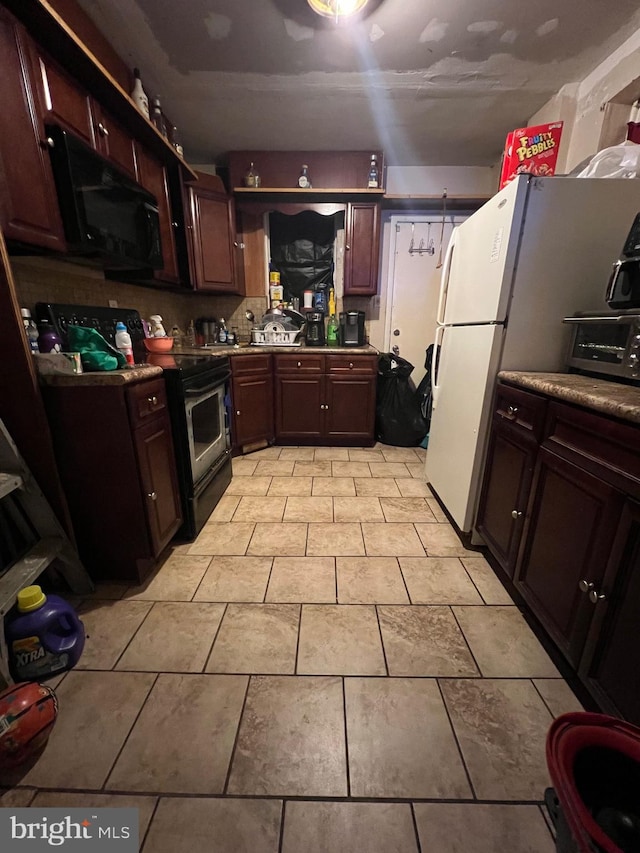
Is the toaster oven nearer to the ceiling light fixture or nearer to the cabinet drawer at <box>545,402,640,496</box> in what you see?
the cabinet drawer at <box>545,402,640,496</box>

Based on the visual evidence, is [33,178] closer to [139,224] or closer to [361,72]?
[139,224]

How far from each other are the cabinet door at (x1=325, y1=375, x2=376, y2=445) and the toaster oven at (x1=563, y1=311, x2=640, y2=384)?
170cm

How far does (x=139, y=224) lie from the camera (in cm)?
183

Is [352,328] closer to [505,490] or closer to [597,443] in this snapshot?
[505,490]

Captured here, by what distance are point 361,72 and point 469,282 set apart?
146cm

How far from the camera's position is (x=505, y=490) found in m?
1.43

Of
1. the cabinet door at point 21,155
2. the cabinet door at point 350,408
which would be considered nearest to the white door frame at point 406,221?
the cabinet door at point 350,408

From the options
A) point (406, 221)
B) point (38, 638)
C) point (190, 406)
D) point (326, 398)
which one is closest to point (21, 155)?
point (190, 406)

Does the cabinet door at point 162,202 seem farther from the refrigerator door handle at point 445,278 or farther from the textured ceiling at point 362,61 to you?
the refrigerator door handle at point 445,278

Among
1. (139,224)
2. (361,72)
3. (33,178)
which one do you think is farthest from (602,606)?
(361,72)

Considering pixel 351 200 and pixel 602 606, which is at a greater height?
pixel 351 200

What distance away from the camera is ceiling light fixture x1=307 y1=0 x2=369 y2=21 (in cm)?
148

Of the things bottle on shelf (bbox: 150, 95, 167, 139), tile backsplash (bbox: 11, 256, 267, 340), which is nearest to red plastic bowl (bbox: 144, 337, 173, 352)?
tile backsplash (bbox: 11, 256, 267, 340)

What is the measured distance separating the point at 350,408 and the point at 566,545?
2085 mm
